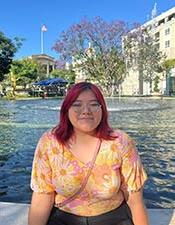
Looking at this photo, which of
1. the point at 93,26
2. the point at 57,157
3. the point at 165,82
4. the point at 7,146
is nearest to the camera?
the point at 57,157

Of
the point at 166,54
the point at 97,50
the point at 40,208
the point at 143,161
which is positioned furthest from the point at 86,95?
the point at 166,54

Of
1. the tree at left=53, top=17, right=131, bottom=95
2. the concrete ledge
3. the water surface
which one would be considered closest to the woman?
the concrete ledge

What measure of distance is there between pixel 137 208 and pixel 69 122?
2.16 ft

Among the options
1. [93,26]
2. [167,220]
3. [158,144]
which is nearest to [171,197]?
[167,220]

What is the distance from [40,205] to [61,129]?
0.48 m

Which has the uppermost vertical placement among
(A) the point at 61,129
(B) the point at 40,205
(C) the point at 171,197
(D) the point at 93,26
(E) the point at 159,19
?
(E) the point at 159,19

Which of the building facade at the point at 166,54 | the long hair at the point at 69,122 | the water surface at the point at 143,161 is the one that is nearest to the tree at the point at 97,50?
the building facade at the point at 166,54

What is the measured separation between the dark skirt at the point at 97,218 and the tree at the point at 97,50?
141ft

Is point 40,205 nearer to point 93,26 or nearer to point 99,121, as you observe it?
point 99,121

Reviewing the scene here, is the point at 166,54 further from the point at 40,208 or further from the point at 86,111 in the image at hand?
the point at 40,208

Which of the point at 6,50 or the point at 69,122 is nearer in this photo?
the point at 69,122

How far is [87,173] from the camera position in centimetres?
275

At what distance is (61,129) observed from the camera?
293 centimetres

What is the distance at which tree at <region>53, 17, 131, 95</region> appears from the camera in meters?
45.7
